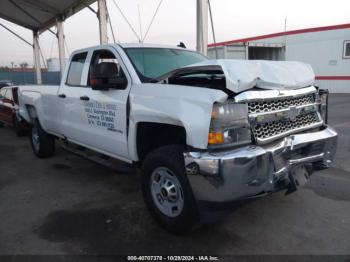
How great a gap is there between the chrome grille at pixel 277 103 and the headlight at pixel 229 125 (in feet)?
0.46

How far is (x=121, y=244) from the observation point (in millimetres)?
3303

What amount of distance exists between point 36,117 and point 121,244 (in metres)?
4.23

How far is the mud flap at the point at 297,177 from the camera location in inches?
124

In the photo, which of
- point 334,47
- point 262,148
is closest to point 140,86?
point 262,148

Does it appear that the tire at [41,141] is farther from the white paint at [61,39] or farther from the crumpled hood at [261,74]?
the white paint at [61,39]

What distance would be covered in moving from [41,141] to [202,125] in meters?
4.74

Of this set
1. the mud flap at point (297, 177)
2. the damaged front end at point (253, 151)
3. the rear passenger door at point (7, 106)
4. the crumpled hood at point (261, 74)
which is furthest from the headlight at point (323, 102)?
the rear passenger door at point (7, 106)

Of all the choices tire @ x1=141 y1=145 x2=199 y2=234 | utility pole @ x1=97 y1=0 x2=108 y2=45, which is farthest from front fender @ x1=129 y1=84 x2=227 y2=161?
utility pole @ x1=97 y1=0 x2=108 y2=45

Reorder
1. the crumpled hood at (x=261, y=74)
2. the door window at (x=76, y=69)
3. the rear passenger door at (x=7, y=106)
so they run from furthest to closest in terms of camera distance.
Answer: the rear passenger door at (x=7, y=106), the door window at (x=76, y=69), the crumpled hood at (x=261, y=74)

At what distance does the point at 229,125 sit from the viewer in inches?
113

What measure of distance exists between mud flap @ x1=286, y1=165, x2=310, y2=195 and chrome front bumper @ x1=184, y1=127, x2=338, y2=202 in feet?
0.25

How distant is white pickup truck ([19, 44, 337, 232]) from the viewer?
112 inches

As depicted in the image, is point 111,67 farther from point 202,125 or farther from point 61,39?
point 61,39

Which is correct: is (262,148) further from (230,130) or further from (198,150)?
(198,150)
